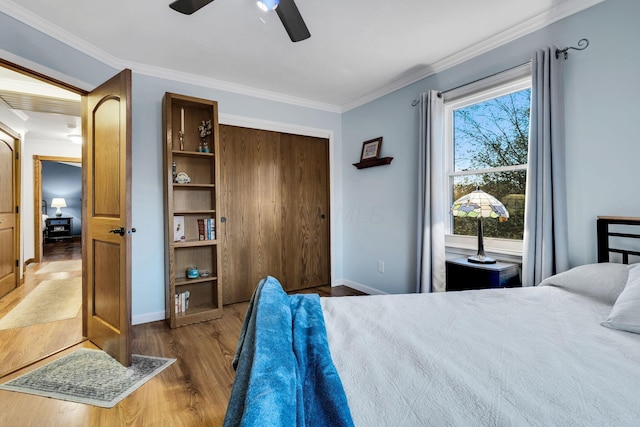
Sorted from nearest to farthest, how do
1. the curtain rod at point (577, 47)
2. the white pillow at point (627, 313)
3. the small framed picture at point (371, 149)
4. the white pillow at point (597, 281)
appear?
the white pillow at point (627, 313) → the white pillow at point (597, 281) → the curtain rod at point (577, 47) → the small framed picture at point (371, 149)

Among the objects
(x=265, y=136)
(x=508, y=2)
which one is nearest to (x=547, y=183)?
(x=508, y=2)

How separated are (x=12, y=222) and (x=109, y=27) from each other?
3312mm

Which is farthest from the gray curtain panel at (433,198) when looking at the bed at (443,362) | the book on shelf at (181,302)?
the book on shelf at (181,302)

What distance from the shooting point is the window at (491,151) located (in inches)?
92.4

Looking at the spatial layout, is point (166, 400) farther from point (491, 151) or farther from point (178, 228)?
point (491, 151)


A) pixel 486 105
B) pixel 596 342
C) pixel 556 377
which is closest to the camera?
pixel 556 377

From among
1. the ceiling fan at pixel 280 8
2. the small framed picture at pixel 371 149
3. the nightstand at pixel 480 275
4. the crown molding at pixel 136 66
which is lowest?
the nightstand at pixel 480 275

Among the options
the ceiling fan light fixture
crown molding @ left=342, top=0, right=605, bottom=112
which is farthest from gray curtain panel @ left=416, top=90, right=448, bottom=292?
the ceiling fan light fixture

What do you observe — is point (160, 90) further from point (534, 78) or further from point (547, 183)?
point (547, 183)

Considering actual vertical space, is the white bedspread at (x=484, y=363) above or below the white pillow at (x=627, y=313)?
below

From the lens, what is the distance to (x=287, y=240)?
371cm

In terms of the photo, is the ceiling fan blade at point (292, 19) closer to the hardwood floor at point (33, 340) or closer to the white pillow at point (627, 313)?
the white pillow at point (627, 313)

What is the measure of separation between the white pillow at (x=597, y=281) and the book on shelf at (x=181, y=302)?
2866 mm

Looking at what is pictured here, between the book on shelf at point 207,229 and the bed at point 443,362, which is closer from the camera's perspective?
the bed at point 443,362
